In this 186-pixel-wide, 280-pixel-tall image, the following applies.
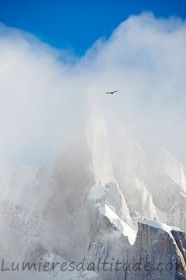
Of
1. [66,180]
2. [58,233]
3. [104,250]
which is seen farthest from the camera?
[66,180]

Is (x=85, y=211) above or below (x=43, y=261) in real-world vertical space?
above

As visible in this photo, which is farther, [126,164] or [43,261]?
[126,164]

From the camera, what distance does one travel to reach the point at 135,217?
158500 millimetres

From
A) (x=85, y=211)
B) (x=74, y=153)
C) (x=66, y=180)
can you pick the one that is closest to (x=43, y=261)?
(x=85, y=211)

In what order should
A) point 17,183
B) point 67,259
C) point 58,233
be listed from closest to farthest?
point 67,259
point 58,233
point 17,183

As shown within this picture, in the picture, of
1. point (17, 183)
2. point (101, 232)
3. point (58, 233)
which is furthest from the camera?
point (17, 183)

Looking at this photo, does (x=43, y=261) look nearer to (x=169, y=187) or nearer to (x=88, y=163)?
(x=88, y=163)

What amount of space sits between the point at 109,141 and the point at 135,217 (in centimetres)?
5138

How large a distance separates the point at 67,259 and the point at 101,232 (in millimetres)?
24631

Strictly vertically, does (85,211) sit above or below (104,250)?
above

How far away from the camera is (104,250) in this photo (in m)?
128

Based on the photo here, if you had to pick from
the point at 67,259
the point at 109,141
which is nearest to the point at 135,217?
the point at 67,259

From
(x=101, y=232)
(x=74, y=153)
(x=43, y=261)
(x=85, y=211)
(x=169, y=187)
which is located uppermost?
(x=74, y=153)

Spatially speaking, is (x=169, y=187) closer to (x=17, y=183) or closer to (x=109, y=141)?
(x=109, y=141)
